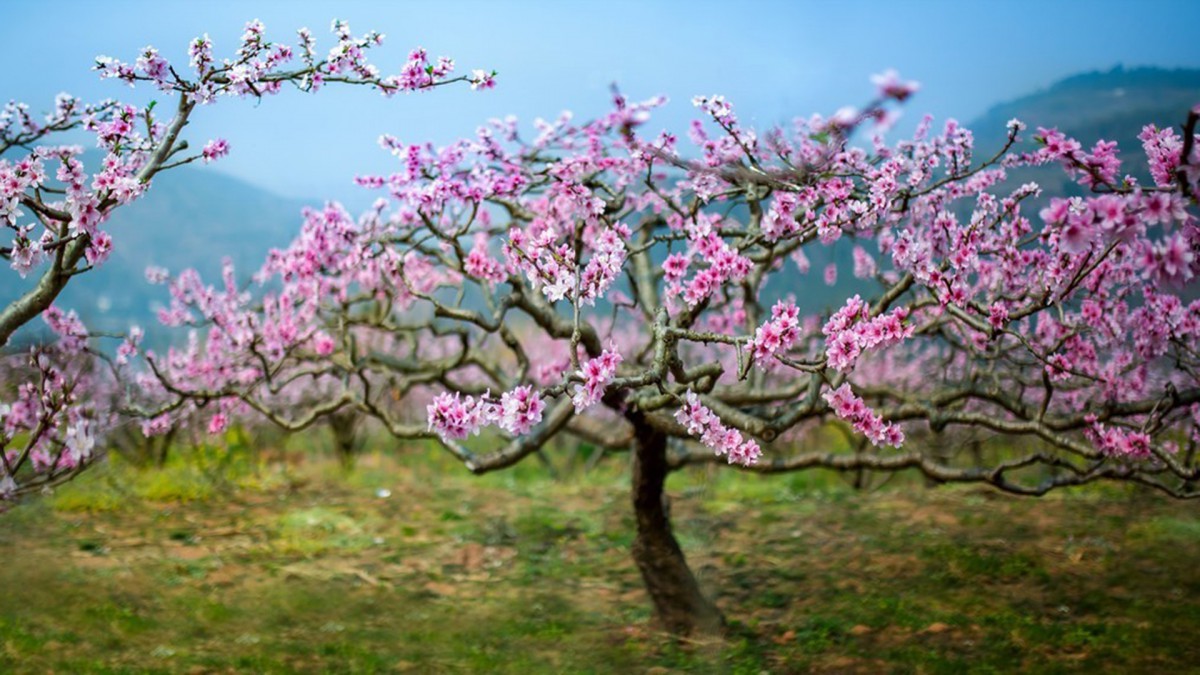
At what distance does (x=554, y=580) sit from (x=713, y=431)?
3.68 m

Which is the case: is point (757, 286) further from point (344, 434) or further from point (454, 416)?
point (344, 434)

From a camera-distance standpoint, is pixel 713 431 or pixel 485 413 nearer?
pixel 485 413

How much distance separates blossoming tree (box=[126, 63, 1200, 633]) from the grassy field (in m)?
0.89

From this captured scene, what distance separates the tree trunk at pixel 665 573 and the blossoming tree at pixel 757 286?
0.01 metres

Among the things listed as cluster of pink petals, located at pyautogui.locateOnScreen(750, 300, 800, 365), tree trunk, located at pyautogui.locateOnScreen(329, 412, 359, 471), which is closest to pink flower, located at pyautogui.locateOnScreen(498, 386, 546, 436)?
cluster of pink petals, located at pyautogui.locateOnScreen(750, 300, 800, 365)

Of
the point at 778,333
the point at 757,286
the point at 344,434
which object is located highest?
the point at 757,286

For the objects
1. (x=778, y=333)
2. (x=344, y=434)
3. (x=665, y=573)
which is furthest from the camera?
(x=344, y=434)

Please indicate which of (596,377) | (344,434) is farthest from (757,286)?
(344,434)

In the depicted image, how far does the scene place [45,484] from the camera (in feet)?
13.6

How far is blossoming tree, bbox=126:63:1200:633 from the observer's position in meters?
3.51

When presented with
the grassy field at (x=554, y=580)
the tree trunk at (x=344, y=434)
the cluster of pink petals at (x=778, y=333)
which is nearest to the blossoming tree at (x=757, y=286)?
the cluster of pink petals at (x=778, y=333)

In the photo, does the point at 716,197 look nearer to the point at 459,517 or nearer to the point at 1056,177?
the point at 1056,177

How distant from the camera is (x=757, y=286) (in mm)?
6402

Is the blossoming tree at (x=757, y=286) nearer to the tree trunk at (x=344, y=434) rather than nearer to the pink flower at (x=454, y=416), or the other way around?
the pink flower at (x=454, y=416)
